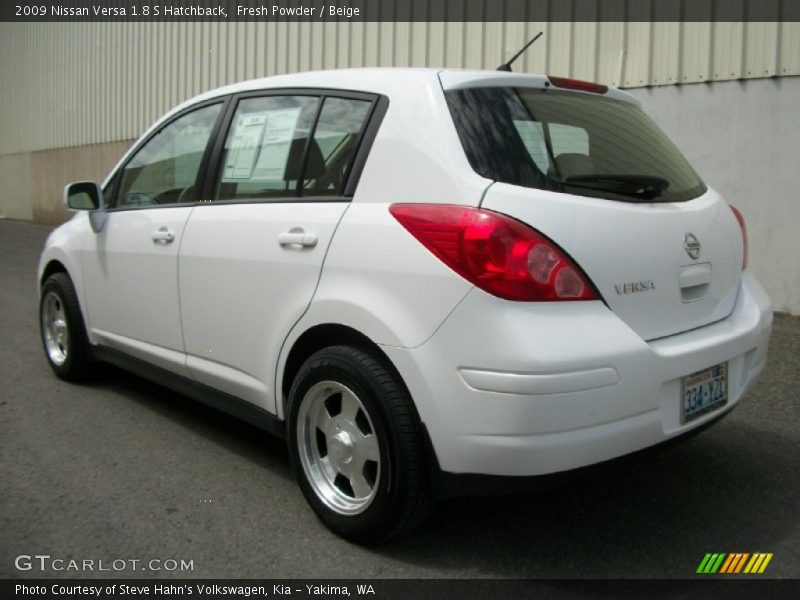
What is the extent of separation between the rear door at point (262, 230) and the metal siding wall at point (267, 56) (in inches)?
188

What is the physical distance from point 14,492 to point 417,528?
1.78m

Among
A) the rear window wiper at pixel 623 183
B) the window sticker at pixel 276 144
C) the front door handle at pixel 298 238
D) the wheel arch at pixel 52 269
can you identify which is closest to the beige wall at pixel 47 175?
the wheel arch at pixel 52 269

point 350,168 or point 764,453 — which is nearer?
point 350,168

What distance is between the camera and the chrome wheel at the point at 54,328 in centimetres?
486

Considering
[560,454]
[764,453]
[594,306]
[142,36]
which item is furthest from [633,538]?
[142,36]

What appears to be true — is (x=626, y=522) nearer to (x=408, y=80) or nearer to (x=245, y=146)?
(x=408, y=80)

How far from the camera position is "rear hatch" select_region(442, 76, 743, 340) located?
2.44m

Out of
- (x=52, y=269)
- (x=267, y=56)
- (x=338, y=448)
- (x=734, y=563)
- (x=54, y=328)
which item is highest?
(x=267, y=56)

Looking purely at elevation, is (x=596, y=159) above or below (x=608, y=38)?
below

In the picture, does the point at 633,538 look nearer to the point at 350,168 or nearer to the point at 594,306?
the point at 594,306

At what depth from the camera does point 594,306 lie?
240 centimetres

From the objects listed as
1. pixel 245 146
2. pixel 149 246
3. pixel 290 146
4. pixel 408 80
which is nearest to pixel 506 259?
pixel 408 80

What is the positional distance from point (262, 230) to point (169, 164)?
119 cm

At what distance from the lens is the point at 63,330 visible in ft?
15.9
